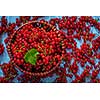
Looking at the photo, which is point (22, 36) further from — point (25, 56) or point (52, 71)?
point (52, 71)

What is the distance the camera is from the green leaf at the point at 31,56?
2.62 metres

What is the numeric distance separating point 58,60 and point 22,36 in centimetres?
31

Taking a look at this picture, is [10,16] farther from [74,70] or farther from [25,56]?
[74,70]

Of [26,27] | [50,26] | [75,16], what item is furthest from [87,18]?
[26,27]

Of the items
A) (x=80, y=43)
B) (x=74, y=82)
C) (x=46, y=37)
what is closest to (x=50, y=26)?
(x=46, y=37)

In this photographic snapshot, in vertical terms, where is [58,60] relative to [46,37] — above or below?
below

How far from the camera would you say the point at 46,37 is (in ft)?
8.73

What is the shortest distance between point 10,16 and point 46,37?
0.30 metres

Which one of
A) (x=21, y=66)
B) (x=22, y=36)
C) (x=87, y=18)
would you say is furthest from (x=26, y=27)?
(x=87, y=18)

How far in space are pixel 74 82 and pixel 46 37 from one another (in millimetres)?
384

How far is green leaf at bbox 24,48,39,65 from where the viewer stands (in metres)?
2.62

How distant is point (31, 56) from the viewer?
264 centimetres
